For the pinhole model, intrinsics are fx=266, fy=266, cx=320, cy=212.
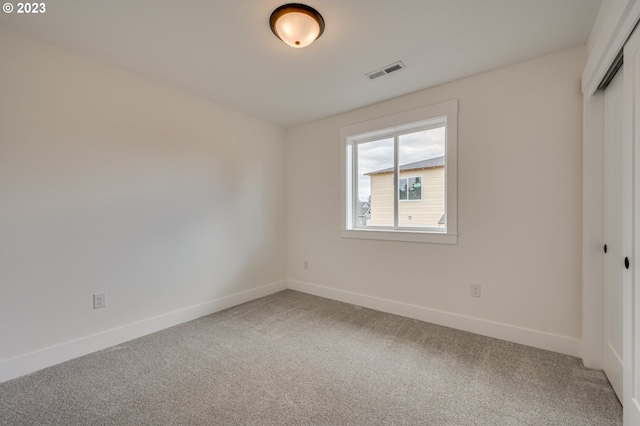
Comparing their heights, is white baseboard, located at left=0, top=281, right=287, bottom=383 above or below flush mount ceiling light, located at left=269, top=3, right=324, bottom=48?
below

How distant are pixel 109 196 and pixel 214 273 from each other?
1.34 metres

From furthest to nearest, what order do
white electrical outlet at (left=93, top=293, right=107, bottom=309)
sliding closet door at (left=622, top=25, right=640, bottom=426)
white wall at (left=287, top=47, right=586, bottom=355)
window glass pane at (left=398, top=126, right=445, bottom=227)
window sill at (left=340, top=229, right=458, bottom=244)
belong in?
window glass pane at (left=398, top=126, right=445, bottom=227)
window sill at (left=340, top=229, right=458, bottom=244)
white electrical outlet at (left=93, top=293, right=107, bottom=309)
white wall at (left=287, top=47, right=586, bottom=355)
sliding closet door at (left=622, top=25, right=640, bottom=426)

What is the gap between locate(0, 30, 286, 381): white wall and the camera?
1.93 m

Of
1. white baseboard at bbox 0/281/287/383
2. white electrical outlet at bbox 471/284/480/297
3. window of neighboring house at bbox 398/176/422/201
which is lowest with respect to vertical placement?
white baseboard at bbox 0/281/287/383

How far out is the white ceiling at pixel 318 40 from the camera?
172 cm

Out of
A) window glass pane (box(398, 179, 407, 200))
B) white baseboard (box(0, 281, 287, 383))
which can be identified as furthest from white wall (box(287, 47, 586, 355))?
white baseboard (box(0, 281, 287, 383))

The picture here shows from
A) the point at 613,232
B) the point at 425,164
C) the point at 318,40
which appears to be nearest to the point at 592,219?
the point at 613,232

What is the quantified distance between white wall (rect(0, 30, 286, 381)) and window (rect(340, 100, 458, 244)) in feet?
5.05

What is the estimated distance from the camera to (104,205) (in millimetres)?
2316

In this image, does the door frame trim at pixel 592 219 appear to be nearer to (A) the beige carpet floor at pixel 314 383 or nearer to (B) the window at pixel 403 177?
(A) the beige carpet floor at pixel 314 383

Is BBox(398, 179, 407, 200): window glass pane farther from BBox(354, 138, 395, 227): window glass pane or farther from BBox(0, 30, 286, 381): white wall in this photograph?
BBox(0, 30, 286, 381): white wall

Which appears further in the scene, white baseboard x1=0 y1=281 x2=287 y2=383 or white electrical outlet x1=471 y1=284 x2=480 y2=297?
white electrical outlet x1=471 y1=284 x2=480 y2=297

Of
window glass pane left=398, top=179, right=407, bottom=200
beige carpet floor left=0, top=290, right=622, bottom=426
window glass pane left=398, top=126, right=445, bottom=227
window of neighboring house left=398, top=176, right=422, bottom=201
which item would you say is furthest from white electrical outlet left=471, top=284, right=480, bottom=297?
window glass pane left=398, top=179, right=407, bottom=200

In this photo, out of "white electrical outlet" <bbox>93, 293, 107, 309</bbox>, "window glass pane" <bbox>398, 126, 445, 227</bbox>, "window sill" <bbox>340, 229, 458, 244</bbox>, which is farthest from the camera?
"window glass pane" <bbox>398, 126, 445, 227</bbox>
